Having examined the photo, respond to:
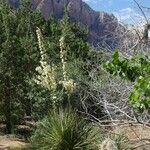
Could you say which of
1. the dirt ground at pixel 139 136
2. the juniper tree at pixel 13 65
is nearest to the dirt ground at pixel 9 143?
the juniper tree at pixel 13 65

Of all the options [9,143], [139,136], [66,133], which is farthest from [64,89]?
[139,136]

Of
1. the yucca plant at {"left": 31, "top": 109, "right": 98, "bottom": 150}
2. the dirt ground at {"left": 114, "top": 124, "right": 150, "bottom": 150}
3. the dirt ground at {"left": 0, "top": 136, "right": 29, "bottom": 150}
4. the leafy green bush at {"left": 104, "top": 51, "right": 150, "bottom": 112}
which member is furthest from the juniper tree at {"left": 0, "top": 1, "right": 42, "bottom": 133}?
the leafy green bush at {"left": 104, "top": 51, "right": 150, "bottom": 112}

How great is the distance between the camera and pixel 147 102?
22.0 feet

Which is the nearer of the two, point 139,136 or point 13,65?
point 139,136

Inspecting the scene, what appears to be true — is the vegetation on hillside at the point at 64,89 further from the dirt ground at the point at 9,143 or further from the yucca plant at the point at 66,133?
the dirt ground at the point at 9,143

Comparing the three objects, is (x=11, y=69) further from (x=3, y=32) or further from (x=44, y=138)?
(x=44, y=138)

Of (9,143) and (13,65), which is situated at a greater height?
(13,65)

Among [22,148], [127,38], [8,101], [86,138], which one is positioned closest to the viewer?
[127,38]

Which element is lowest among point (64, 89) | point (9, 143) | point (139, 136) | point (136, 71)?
point (9, 143)

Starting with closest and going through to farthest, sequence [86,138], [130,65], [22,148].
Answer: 1. [130,65]
2. [86,138]
3. [22,148]

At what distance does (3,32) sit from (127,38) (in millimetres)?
23585

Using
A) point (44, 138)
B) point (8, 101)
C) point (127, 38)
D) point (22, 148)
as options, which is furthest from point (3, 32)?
point (127, 38)

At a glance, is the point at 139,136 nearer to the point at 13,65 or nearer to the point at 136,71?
the point at 136,71

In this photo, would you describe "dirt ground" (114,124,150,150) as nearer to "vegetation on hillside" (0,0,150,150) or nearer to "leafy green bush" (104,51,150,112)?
"vegetation on hillside" (0,0,150,150)
